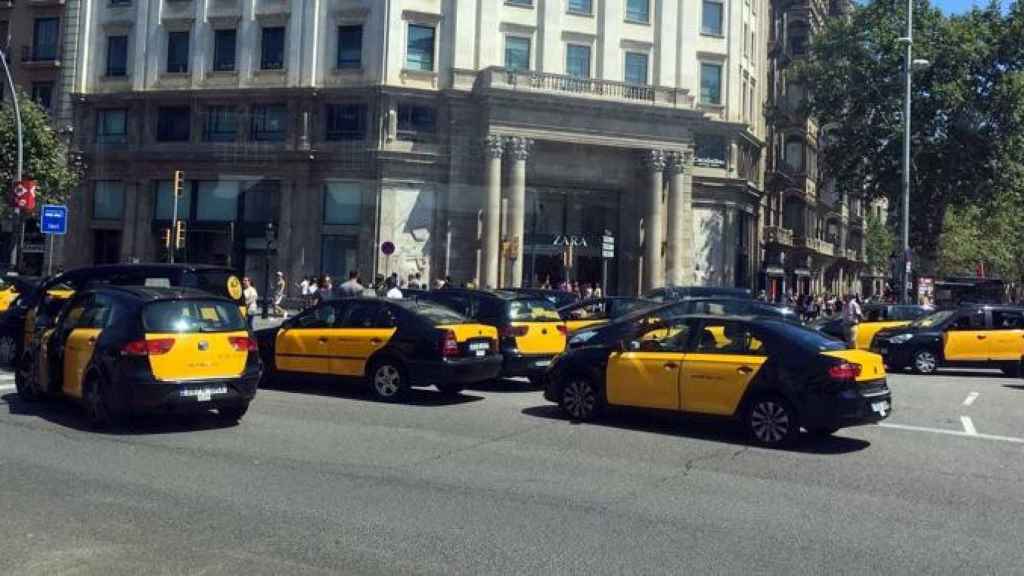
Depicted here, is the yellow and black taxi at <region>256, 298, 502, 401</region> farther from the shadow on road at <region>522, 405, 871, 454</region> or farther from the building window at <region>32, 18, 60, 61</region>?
the building window at <region>32, 18, 60, 61</region>

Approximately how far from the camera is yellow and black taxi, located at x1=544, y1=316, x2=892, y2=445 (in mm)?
9648

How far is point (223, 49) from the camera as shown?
134 feet

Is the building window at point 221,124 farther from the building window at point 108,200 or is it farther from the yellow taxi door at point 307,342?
the yellow taxi door at point 307,342

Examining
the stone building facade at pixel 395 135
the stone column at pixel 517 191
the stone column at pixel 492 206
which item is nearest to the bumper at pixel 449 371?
the stone column at pixel 492 206

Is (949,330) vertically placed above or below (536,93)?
below

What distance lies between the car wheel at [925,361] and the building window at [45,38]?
40.3 m

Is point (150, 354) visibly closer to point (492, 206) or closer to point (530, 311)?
point (530, 311)

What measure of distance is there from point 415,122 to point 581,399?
→ 29.9 m

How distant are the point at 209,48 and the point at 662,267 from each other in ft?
74.4

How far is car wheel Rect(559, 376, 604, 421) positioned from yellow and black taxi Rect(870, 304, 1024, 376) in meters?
11.1

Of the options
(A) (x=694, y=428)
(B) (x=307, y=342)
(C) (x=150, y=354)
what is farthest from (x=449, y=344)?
(C) (x=150, y=354)

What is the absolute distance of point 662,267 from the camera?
41.0 meters

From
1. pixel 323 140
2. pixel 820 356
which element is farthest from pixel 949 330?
pixel 323 140

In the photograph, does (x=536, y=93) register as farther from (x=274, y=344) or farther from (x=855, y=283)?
(x=855, y=283)
